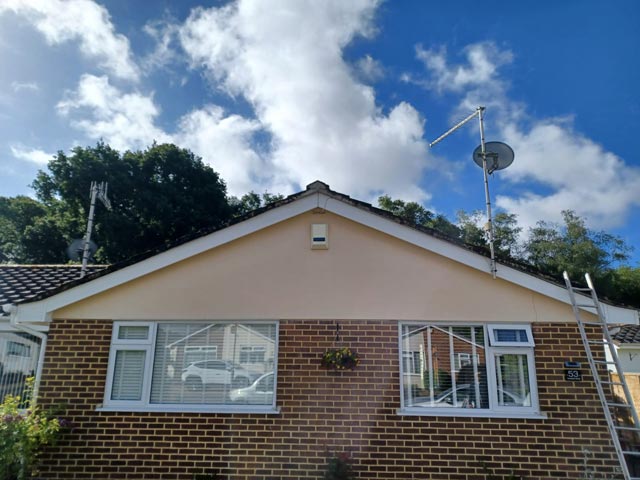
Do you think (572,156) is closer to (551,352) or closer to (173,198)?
(551,352)

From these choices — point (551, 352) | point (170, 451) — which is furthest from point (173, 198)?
point (551, 352)

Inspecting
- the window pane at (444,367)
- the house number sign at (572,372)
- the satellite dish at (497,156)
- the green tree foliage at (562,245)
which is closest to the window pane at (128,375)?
the window pane at (444,367)

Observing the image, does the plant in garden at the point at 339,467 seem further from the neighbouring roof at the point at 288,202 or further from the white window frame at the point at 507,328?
the neighbouring roof at the point at 288,202

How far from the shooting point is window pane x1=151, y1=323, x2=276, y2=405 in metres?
6.75

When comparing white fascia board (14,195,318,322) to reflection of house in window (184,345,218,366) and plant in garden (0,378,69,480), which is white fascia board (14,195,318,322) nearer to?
plant in garden (0,378,69,480)

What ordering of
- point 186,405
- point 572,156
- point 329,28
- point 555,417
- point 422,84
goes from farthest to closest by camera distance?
point 572,156
point 422,84
point 329,28
point 186,405
point 555,417

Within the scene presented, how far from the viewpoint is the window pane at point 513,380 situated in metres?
6.41

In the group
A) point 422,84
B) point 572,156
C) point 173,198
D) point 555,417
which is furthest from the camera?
point 173,198

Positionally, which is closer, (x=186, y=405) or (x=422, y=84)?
(x=186, y=405)

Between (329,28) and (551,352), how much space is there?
7.48 meters

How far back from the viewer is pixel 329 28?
8711 mm

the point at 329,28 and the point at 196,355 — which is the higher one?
the point at 329,28

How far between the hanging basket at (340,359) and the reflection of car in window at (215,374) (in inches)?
52.2

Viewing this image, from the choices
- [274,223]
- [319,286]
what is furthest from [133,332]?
[319,286]
